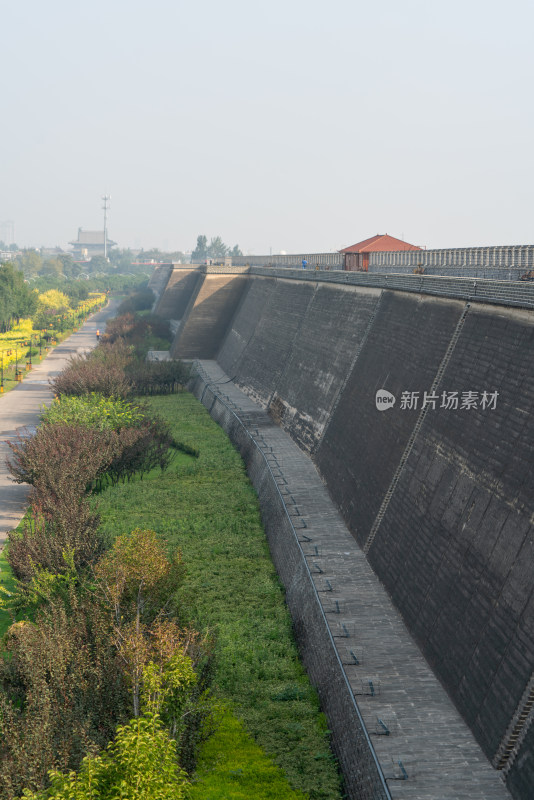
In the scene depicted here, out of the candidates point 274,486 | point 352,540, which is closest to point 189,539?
point 274,486

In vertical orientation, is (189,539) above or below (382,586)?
below

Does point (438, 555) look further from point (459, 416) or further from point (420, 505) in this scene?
point (459, 416)

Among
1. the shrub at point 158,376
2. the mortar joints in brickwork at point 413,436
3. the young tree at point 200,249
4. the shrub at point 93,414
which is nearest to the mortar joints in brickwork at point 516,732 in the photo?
the mortar joints in brickwork at point 413,436

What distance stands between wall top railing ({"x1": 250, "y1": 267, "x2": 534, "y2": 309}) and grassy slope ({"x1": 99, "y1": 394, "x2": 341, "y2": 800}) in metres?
7.29

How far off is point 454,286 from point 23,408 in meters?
27.0

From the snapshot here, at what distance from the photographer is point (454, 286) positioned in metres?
16.2

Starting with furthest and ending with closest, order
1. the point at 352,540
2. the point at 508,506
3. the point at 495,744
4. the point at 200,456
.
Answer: the point at 200,456 → the point at 352,540 → the point at 508,506 → the point at 495,744

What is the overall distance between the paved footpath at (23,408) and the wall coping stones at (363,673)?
766cm

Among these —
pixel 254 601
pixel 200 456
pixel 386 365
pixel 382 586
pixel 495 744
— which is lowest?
pixel 200 456

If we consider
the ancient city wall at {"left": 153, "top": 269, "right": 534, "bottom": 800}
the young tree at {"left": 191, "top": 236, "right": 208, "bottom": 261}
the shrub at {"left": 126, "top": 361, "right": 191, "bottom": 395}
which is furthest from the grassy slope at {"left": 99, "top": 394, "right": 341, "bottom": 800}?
the young tree at {"left": 191, "top": 236, "right": 208, "bottom": 261}

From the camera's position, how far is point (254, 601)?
14.9m

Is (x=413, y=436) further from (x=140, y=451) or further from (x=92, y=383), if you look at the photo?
(x=92, y=383)

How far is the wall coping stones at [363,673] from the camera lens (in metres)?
8.65

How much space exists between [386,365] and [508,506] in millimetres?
8754
